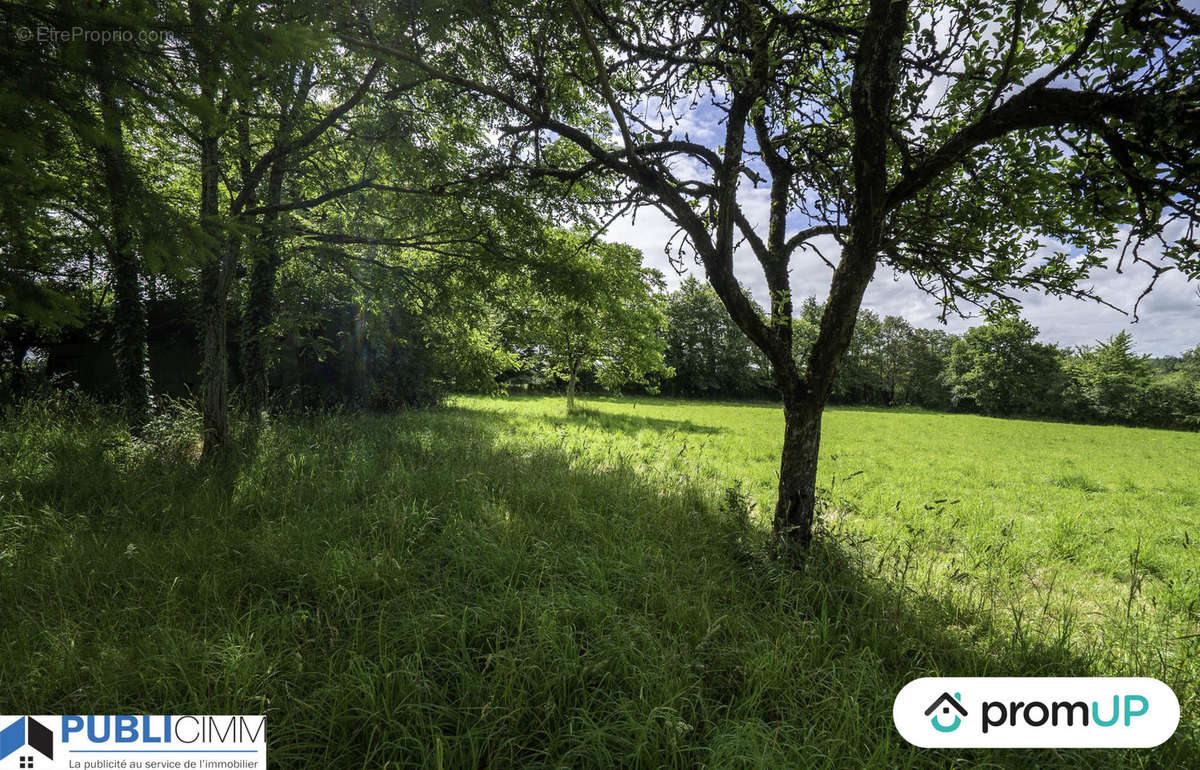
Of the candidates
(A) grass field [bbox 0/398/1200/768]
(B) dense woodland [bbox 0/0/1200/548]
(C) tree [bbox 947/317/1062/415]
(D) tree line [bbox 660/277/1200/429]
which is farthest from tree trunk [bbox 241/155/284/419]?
(C) tree [bbox 947/317/1062/415]

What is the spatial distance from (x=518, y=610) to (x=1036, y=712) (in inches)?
137

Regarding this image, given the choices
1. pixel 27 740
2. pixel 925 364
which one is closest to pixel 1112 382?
pixel 925 364

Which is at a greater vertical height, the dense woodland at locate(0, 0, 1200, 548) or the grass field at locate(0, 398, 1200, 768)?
the dense woodland at locate(0, 0, 1200, 548)

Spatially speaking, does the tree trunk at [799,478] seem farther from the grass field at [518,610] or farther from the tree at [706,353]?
the tree at [706,353]

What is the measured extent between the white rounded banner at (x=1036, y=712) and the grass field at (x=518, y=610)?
0.31 ft

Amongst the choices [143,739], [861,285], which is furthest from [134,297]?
[861,285]

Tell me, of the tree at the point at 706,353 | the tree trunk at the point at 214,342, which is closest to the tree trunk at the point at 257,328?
the tree trunk at the point at 214,342

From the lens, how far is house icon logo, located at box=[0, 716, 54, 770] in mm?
2002

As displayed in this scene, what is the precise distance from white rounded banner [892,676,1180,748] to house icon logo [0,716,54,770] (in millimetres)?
4713

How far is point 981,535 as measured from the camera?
→ 5.80 meters

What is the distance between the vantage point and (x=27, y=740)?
206 cm

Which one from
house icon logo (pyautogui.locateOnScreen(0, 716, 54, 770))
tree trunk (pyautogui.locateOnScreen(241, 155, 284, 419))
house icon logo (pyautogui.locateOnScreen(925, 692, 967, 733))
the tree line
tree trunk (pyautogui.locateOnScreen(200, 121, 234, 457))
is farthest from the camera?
the tree line

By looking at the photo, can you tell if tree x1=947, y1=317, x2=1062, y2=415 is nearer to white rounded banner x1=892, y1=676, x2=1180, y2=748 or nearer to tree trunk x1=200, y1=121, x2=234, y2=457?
white rounded banner x1=892, y1=676, x2=1180, y2=748

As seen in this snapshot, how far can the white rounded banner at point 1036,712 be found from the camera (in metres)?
2.26
